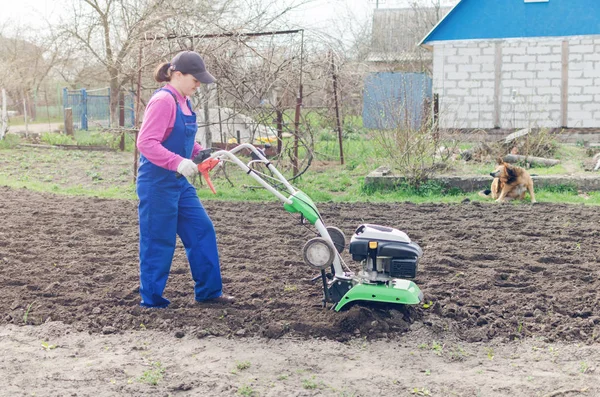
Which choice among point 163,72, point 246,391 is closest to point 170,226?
point 163,72

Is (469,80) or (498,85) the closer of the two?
(498,85)

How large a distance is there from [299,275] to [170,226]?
4.63 feet

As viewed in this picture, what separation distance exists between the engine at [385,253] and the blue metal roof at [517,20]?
1478cm

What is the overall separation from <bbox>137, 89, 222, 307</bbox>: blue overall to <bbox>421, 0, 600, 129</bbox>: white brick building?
516 inches

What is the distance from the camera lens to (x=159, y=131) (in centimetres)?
491

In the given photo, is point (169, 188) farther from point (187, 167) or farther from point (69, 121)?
point (69, 121)

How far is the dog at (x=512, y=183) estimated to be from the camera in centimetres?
1034

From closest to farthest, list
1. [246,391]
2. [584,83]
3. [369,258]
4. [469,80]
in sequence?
[246,391] < [369,258] < [584,83] < [469,80]

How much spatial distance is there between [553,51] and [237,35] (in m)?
9.87

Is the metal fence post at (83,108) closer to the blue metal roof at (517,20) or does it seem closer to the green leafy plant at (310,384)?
the blue metal roof at (517,20)

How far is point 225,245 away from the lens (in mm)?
7441

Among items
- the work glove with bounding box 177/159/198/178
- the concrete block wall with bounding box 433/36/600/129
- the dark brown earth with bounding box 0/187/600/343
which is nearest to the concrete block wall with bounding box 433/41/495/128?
the concrete block wall with bounding box 433/36/600/129

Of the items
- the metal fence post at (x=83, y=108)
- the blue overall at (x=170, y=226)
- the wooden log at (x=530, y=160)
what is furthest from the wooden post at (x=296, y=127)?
the metal fence post at (x=83, y=108)

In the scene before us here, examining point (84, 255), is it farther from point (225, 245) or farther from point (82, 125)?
point (82, 125)
